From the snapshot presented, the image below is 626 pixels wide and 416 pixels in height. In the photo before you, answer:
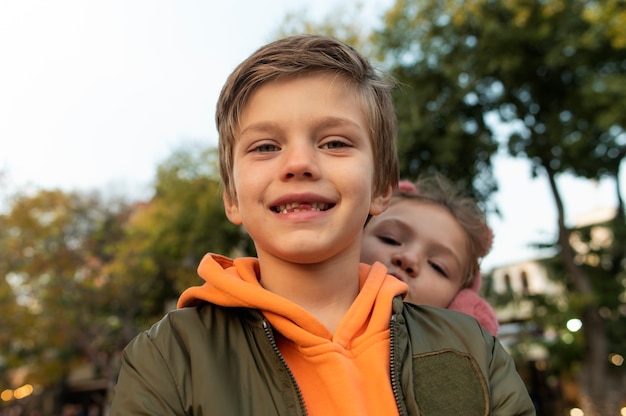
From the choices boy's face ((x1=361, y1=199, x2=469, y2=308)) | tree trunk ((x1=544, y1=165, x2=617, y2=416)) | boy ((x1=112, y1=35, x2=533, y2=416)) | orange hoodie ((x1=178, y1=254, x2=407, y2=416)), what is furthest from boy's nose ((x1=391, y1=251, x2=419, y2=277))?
tree trunk ((x1=544, y1=165, x2=617, y2=416))

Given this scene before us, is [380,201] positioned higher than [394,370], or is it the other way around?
[380,201]

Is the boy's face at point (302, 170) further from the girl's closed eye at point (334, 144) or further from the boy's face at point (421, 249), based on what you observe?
the boy's face at point (421, 249)

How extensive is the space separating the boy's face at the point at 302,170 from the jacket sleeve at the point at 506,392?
445 millimetres

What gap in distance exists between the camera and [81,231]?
23.2 metres

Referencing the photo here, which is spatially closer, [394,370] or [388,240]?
[394,370]

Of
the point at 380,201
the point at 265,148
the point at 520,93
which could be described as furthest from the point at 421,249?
the point at 520,93

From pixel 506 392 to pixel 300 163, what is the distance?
675 millimetres

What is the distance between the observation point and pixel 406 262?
214 centimetres

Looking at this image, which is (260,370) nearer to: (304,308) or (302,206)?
(304,308)

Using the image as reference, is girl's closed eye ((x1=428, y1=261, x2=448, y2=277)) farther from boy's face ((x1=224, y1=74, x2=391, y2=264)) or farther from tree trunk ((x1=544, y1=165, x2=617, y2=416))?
tree trunk ((x1=544, y1=165, x2=617, y2=416))

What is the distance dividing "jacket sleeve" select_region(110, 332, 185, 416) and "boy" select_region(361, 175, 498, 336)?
1.01m

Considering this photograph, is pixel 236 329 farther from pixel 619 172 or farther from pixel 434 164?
pixel 619 172

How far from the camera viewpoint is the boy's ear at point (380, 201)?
5.60 feet

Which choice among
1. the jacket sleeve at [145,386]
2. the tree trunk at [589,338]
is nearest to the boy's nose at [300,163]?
the jacket sleeve at [145,386]
